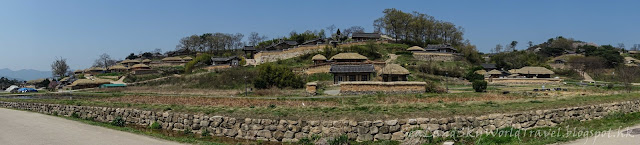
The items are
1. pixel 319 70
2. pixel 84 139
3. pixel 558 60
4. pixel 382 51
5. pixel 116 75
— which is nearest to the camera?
pixel 84 139

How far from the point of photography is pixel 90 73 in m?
72.2

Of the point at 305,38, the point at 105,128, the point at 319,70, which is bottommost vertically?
the point at 105,128

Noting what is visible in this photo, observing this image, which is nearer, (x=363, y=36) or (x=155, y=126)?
(x=155, y=126)


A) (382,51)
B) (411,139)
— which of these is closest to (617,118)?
(411,139)

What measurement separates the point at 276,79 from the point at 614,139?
99.4 ft

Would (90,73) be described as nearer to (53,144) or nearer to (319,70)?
(319,70)

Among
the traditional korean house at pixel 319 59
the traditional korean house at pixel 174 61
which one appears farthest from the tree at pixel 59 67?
the traditional korean house at pixel 319 59

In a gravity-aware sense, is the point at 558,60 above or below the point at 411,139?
above

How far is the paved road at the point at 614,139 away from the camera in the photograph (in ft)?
33.2

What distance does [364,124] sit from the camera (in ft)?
41.5

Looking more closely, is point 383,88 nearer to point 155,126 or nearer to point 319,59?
point 155,126

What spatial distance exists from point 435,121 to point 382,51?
47.6 metres

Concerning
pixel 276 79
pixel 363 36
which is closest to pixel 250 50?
pixel 363 36

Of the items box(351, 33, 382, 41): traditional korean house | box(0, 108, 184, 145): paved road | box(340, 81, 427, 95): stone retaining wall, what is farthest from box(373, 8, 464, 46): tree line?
box(0, 108, 184, 145): paved road
